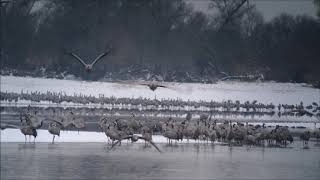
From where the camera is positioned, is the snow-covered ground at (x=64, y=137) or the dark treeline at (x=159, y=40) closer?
the snow-covered ground at (x=64, y=137)

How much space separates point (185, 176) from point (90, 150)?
4416mm

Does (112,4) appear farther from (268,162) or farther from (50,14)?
(268,162)

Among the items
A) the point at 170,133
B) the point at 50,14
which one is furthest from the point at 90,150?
the point at 50,14

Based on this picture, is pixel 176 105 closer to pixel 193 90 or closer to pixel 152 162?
pixel 193 90

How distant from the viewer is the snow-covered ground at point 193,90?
3008 cm

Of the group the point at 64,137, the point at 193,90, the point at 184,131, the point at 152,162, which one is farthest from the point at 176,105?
the point at 152,162

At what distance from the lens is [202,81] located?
31.5 meters

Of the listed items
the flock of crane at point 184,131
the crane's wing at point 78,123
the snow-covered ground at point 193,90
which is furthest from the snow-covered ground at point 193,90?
the crane's wing at point 78,123

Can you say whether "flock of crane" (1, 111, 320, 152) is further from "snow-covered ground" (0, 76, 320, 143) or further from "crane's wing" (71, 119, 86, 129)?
"snow-covered ground" (0, 76, 320, 143)

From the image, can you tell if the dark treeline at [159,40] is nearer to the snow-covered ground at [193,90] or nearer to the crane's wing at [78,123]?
the snow-covered ground at [193,90]

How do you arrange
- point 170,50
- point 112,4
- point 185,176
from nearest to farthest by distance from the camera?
point 185,176, point 170,50, point 112,4

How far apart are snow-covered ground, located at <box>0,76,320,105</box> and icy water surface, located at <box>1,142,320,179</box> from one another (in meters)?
10.2

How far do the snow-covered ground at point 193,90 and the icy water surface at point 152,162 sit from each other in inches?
403

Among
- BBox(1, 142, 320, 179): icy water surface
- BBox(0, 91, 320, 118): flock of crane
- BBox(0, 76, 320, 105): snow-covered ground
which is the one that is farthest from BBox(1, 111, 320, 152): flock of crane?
BBox(0, 91, 320, 118): flock of crane
